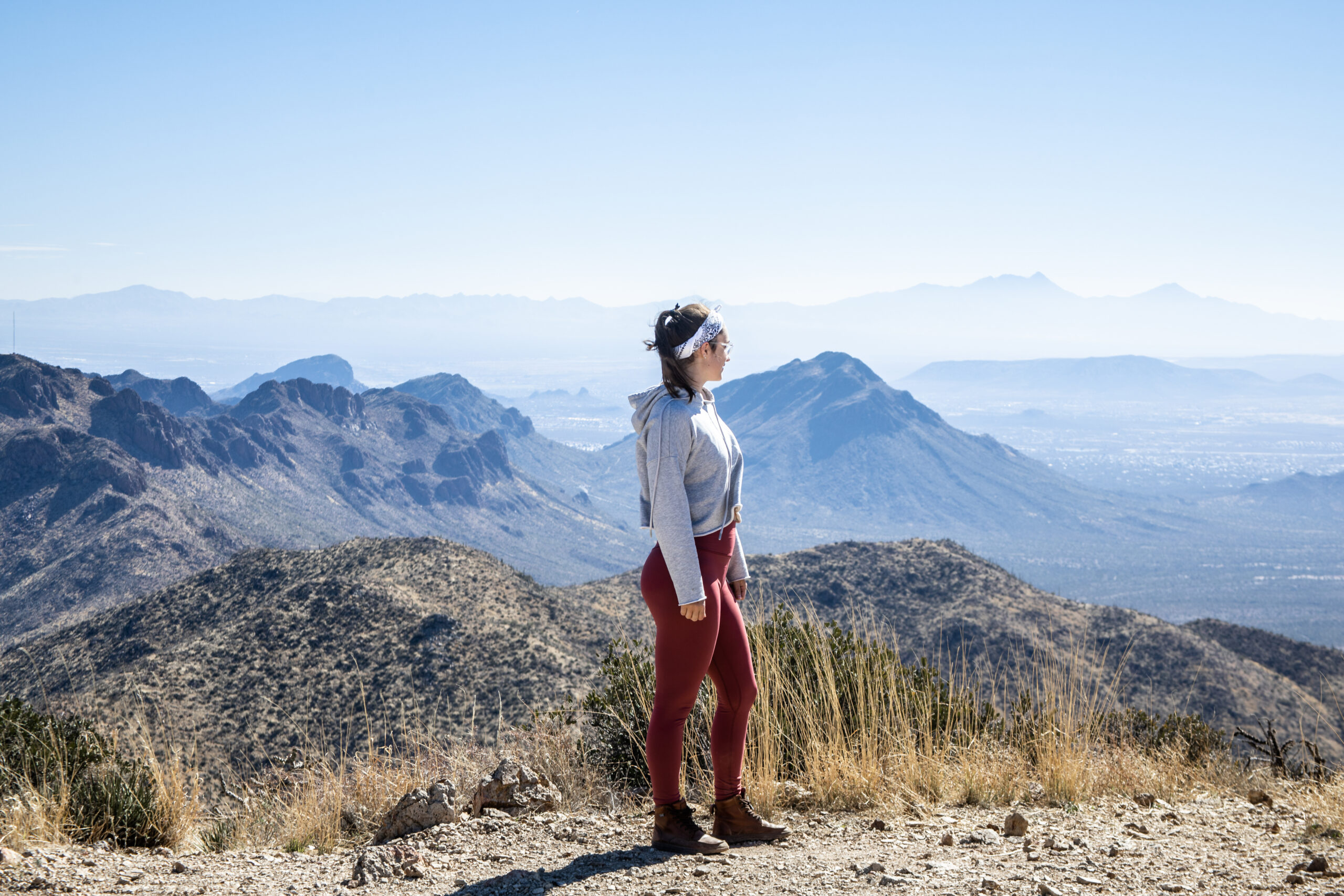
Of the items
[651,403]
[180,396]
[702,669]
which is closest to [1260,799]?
[702,669]

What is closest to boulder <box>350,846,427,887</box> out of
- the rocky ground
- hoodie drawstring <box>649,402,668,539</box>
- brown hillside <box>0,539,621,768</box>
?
the rocky ground

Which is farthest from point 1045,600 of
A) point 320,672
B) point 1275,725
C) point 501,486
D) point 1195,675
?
point 501,486

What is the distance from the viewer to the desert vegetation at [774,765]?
14.3ft

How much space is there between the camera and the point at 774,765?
468 centimetres

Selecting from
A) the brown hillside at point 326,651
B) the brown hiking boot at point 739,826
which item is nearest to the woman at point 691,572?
the brown hiking boot at point 739,826

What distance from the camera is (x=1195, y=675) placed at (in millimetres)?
26000

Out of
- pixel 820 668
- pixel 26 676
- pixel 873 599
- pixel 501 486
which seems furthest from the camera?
pixel 501 486

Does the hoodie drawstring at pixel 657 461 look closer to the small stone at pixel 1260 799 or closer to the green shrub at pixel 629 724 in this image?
the green shrub at pixel 629 724

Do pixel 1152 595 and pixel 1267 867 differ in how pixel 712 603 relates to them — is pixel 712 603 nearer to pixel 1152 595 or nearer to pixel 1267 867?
pixel 1267 867

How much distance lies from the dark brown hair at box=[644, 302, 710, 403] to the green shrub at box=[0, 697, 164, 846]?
3.45 metres

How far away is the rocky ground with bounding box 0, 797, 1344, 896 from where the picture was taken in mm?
3363

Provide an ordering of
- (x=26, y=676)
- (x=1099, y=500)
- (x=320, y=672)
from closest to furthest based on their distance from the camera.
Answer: (x=320, y=672)
(x=26, y=676)
(x=1099, y=500)

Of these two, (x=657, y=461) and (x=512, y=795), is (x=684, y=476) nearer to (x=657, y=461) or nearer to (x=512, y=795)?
(x=657, y=461)

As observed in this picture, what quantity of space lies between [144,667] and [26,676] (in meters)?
5.41
